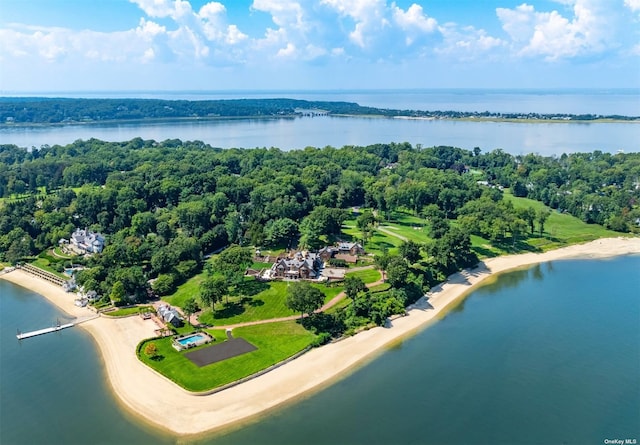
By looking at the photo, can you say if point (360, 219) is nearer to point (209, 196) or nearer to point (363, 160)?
point (209, 196)

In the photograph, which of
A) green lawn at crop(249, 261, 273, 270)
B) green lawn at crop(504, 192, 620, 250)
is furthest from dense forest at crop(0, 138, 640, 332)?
green lawn at crop(249, 261, 273, 270)

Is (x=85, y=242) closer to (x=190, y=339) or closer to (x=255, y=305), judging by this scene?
(x=255, y=305)

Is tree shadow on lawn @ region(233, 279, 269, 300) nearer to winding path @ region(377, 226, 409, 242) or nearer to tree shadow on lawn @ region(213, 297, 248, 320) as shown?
tree shadow on lawn @ region(213, 297, 248, 320)

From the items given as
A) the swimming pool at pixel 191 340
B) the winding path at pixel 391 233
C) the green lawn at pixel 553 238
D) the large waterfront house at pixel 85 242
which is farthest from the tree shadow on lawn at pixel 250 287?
the green lawn at pixel 553 238

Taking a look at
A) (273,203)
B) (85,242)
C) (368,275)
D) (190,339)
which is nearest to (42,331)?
(190,339)

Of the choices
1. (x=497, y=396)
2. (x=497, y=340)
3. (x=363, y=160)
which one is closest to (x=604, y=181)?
(x=363, y=160)

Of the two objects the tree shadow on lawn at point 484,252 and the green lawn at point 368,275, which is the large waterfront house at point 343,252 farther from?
the tree shadow on lawn at point 484,252

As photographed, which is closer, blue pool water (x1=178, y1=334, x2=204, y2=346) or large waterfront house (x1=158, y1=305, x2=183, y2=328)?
blue pool water (x1=178, y1=334, x2=204, y2=346)
